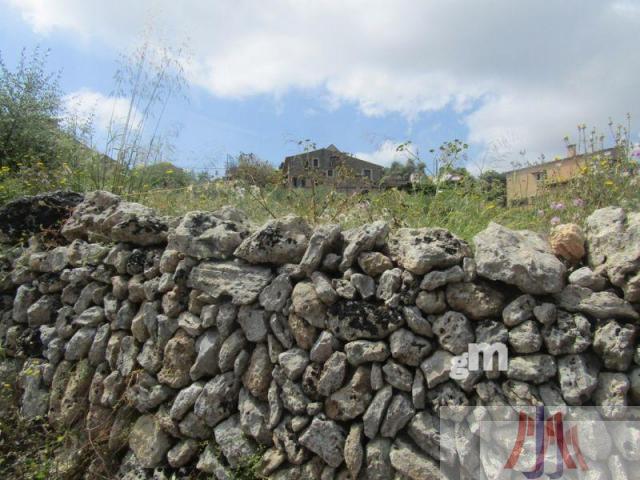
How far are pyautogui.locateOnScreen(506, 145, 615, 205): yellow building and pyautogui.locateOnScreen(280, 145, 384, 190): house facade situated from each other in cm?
125

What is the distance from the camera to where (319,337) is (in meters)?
2.47

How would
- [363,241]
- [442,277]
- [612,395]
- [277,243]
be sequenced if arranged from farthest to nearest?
[277,243] < [363,241] < [442,277] < [612,395]

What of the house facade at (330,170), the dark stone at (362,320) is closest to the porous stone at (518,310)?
the dark stone at (362,320)

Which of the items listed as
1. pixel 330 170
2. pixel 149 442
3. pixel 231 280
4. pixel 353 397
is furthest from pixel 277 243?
pixel 149 442

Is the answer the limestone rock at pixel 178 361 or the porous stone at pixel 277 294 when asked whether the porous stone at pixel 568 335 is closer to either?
the porous stone at pixel 277 294

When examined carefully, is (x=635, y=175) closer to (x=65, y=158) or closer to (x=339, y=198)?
(x=339, y=198)

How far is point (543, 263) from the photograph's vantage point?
2086 millimetres

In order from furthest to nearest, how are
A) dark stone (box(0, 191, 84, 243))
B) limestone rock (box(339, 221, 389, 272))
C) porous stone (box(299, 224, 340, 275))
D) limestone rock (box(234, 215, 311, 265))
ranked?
dark stone (box(0, 191, 84, 243)) < limestone rock (box(234, 215, 311, 265)) < porous stone (box(299, 224, 340, 275)) < limestone rock (box(339, 221, 389, 272))

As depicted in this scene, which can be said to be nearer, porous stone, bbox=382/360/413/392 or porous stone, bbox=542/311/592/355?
porous stone, bbox=542/311/592/355
